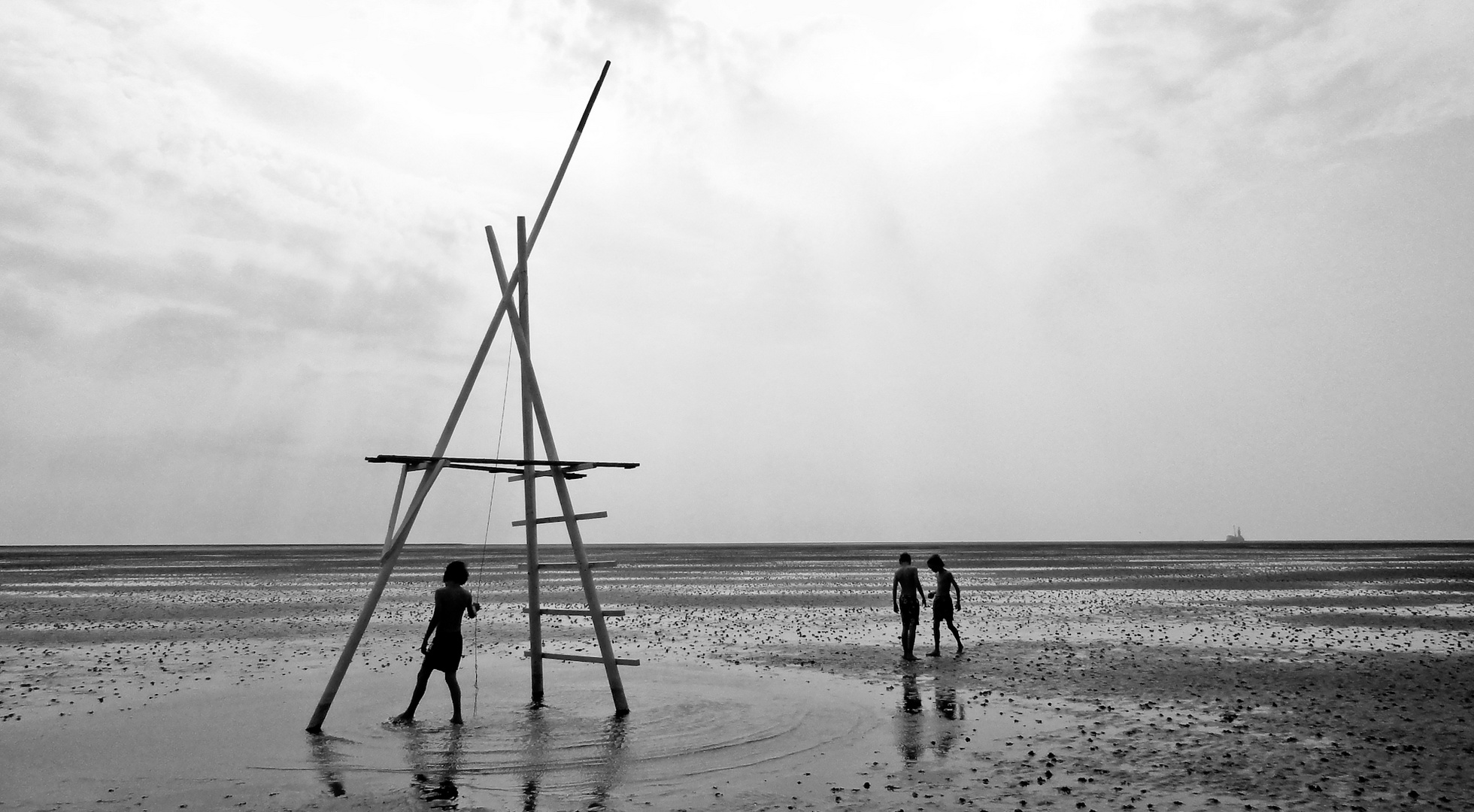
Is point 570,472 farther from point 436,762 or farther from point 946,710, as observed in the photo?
point 946,710

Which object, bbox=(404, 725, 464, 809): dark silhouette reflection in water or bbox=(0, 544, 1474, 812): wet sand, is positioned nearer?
bbox=(404, 725, 464, 809): dark silhouette reflection in water

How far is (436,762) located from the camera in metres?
11.9

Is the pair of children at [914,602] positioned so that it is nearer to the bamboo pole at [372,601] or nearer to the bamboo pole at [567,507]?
the bamboo pole at [567,507]

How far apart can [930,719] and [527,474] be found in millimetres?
7619

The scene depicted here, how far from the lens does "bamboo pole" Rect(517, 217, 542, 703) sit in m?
16.1

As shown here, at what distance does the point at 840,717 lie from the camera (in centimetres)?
1474

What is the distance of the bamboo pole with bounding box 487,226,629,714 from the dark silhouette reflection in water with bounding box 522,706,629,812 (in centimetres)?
68

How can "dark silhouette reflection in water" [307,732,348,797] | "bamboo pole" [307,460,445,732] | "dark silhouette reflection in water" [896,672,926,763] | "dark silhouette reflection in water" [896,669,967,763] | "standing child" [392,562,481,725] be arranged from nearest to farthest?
"dark silhouette reflection in water" [307,732,348,797] < "dark silhouette reflection in water" [896,672,926,763] < "dark silhouette reflection in water" [896,669,967,763] < "bamboo pole" [307,460,445,732] < "standing child" [392,562,481,725]

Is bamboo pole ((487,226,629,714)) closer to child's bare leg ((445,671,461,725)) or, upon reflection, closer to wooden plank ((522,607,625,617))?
wooden plank ((522,607,625,617))

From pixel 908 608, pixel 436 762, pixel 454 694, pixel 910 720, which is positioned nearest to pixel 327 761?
pixel 436 762

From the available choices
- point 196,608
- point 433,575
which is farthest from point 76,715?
point 433,575

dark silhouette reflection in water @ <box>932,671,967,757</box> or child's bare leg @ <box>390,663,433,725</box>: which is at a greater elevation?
child's bare leg @ <box>390,663,433,725</box>

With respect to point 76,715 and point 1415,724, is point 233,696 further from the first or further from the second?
point 1415,724

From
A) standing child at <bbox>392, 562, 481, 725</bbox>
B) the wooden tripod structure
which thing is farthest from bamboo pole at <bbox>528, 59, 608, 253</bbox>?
standing child at <bbox>392, 562, 481, 725</bbox>
